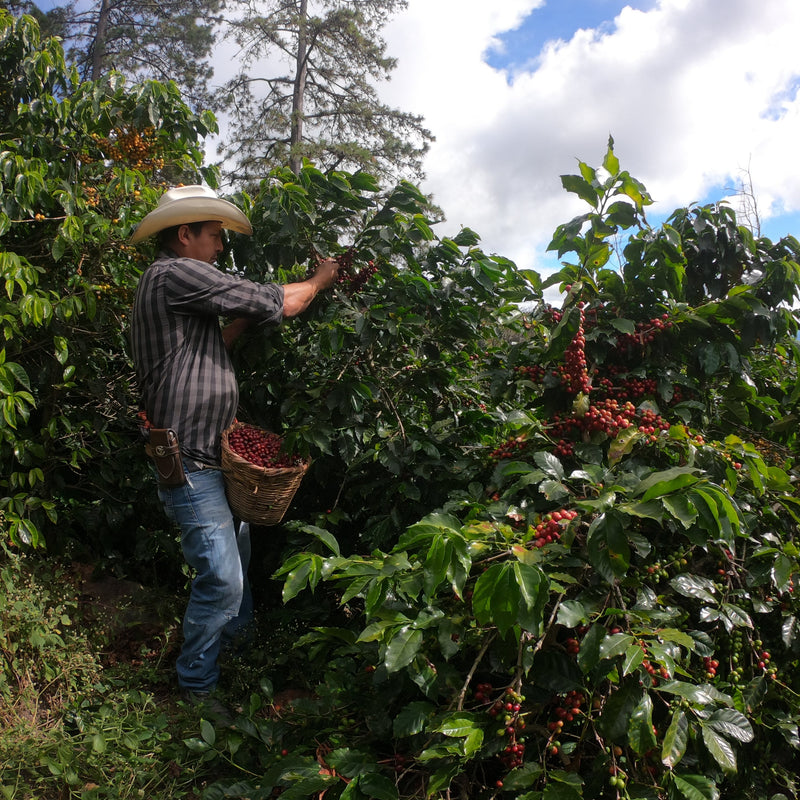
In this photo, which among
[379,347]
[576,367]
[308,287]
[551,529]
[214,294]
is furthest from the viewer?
[379,347]

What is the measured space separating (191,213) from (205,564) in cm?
144

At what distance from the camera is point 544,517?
1933 millimetres

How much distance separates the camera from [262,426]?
10.7ft

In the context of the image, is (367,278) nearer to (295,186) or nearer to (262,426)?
(295,186)

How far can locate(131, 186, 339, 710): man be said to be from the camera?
266 centimetres

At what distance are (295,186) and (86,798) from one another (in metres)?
2.29

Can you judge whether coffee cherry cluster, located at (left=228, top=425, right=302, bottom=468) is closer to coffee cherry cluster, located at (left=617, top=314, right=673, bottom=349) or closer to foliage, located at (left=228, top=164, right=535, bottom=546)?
foliage, located at (left=228, top=164, right=535, bottom=546)

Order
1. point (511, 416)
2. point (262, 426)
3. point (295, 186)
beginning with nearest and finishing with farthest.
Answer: point (511, 416) → point (295, 186) → point (262, 426)

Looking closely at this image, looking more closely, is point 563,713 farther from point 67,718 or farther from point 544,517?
point 67,718

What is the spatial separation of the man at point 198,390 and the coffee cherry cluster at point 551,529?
142 cm

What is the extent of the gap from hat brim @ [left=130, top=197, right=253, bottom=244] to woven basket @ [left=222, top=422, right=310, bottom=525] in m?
0.88

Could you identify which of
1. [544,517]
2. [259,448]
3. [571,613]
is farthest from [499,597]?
[259,448]

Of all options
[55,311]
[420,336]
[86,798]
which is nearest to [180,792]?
[86,798]

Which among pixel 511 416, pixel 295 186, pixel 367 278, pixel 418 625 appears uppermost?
pixel 295 186
